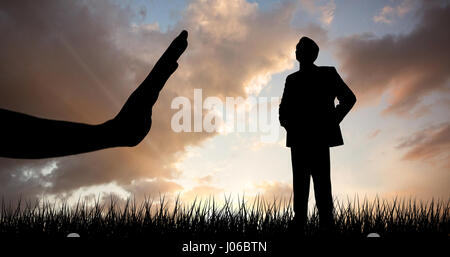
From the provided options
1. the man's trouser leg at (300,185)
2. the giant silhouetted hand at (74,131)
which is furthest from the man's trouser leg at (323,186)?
the giant silhouetted hand at (74,131)

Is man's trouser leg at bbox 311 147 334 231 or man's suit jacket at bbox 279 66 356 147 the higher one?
man's suit jacket at bbox 279 66 356 147

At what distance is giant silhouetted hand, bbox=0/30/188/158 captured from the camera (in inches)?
75.6

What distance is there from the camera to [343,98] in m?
4.01

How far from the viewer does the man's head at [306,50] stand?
3992 mm

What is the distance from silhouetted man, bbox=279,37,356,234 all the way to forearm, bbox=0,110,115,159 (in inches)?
95.5

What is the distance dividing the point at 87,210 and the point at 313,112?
3.22m

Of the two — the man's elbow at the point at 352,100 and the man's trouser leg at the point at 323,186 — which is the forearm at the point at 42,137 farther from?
the man's elbow at the point at 352,100

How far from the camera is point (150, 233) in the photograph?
3840 mm

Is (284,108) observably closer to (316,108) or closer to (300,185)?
(316,108)

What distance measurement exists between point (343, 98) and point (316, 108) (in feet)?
1.12

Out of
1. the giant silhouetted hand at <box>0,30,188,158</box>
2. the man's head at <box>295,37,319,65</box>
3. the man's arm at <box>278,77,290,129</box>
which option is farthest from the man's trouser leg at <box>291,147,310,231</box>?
the giant silhouetted hand at <box>0,30,188,158</box>

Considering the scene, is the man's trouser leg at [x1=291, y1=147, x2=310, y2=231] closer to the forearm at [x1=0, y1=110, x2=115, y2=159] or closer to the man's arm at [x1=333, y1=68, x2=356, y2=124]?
the man's arm at [x1=333, y1=68, x2=356, y2=124]
